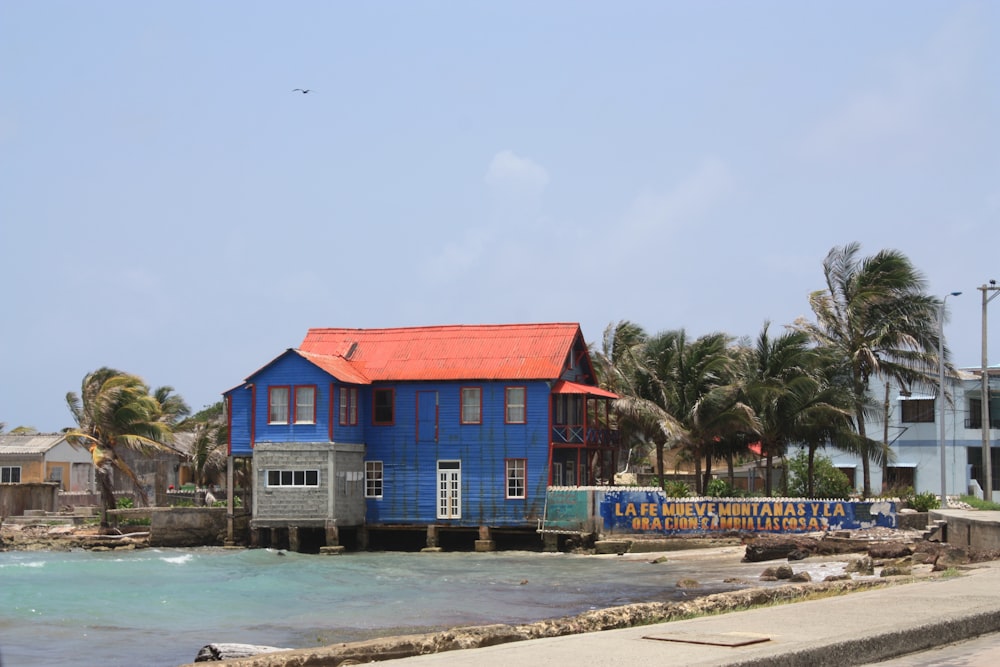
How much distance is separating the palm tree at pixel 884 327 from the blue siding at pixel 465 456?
11.9 metres

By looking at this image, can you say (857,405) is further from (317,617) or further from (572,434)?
(317,617)

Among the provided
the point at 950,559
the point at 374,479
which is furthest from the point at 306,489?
the point at 950,559

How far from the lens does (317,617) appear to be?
25.8 m

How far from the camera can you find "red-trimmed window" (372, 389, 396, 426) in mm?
44562

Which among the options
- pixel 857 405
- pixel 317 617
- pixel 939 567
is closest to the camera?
pixel 939 567

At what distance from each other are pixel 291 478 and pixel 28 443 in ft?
79.9

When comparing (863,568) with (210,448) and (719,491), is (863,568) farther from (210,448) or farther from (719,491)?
(210,448)

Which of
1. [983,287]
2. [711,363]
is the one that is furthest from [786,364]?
[983,287]

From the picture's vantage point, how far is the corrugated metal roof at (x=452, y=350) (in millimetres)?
43406

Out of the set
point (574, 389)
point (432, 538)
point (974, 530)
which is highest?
point (574, 389)

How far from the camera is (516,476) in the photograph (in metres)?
42.6

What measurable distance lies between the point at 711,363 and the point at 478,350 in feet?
29.4

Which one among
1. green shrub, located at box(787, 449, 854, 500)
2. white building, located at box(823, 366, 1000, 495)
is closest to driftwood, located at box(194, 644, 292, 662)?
green shrub, located at box(787, 449, 854, 500)

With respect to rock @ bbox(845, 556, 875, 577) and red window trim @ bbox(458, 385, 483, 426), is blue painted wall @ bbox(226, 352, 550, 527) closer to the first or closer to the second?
red window trim @ bbox(458, 385, 483, 426)
